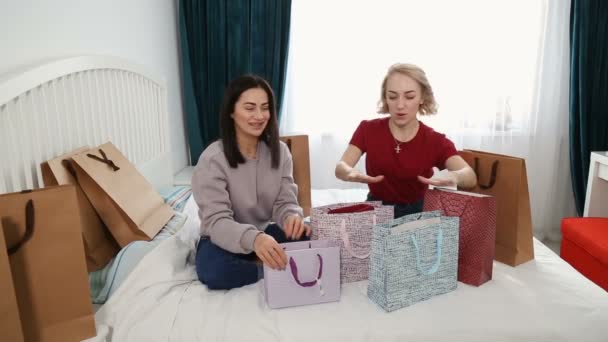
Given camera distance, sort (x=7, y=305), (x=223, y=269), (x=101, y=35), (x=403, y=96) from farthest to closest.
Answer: (x=101, y=35) < (x=403, y=96) < (x=223, y=269) < (x=7, y=305)

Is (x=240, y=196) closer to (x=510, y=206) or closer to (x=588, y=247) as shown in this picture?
(x=510, y=206)

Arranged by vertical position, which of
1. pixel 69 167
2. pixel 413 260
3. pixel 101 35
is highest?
pixel 101 35

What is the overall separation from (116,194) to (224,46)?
155 centimetres

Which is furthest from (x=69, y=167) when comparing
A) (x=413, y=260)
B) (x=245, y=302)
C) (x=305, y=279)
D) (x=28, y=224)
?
(x=413, y=260)

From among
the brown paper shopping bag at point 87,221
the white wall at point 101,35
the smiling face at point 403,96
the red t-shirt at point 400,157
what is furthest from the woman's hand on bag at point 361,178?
the white wall at point 101,35

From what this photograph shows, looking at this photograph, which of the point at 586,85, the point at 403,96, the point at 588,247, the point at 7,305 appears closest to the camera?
the point at 7,305

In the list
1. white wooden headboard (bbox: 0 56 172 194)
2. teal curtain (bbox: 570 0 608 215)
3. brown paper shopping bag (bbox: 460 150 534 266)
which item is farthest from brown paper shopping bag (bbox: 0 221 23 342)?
teal curtain (bbox: 570 0 608 215)

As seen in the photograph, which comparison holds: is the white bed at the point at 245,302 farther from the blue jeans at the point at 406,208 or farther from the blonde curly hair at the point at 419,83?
the blonde curly hair at the point at 419,83

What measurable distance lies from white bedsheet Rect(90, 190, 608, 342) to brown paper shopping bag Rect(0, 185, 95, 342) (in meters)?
0.09

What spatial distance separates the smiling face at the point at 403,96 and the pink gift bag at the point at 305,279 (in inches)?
26.1

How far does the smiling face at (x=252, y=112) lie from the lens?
142 cm

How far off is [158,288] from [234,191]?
0.40 m

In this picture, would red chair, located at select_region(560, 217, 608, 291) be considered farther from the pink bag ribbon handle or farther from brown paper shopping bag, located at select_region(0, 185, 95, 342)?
brown paper shopping bag, located at select_region(0, 185, 95, 342)

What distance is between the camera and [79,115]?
1.50 metres
